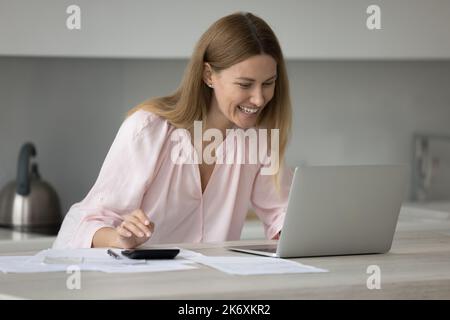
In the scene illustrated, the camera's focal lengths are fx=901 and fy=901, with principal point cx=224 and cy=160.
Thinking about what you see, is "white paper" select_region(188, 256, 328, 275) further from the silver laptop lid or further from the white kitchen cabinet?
the white kitchen cabinet

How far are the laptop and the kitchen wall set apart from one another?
1.74 meters

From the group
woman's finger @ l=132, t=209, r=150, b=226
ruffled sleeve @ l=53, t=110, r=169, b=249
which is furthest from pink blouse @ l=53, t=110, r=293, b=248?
woman's finger @ l=132, t=209, r=150, b=226

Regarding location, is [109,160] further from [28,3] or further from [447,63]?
[447,63]

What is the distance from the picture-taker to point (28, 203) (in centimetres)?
334

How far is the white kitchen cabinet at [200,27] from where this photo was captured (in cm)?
320

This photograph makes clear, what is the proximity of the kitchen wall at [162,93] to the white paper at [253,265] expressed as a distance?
1.82 metres

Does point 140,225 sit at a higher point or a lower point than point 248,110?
lower

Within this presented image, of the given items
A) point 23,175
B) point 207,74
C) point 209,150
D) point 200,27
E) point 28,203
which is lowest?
point 28,203

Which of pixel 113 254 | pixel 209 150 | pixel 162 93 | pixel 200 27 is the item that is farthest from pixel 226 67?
pixel 162 93

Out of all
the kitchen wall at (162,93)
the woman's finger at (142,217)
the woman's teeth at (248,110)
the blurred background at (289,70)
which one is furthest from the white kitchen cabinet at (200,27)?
the woman's finger at (142,217)

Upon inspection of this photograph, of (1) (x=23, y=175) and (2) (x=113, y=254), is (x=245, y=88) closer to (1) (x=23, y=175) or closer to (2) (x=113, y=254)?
(2) (x=113, y=254)

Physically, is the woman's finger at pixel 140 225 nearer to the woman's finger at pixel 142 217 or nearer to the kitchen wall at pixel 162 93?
the woman's finger at pixel 142 217

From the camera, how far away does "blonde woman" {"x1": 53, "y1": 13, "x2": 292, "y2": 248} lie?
2.42 m

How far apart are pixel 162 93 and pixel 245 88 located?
1.36m
